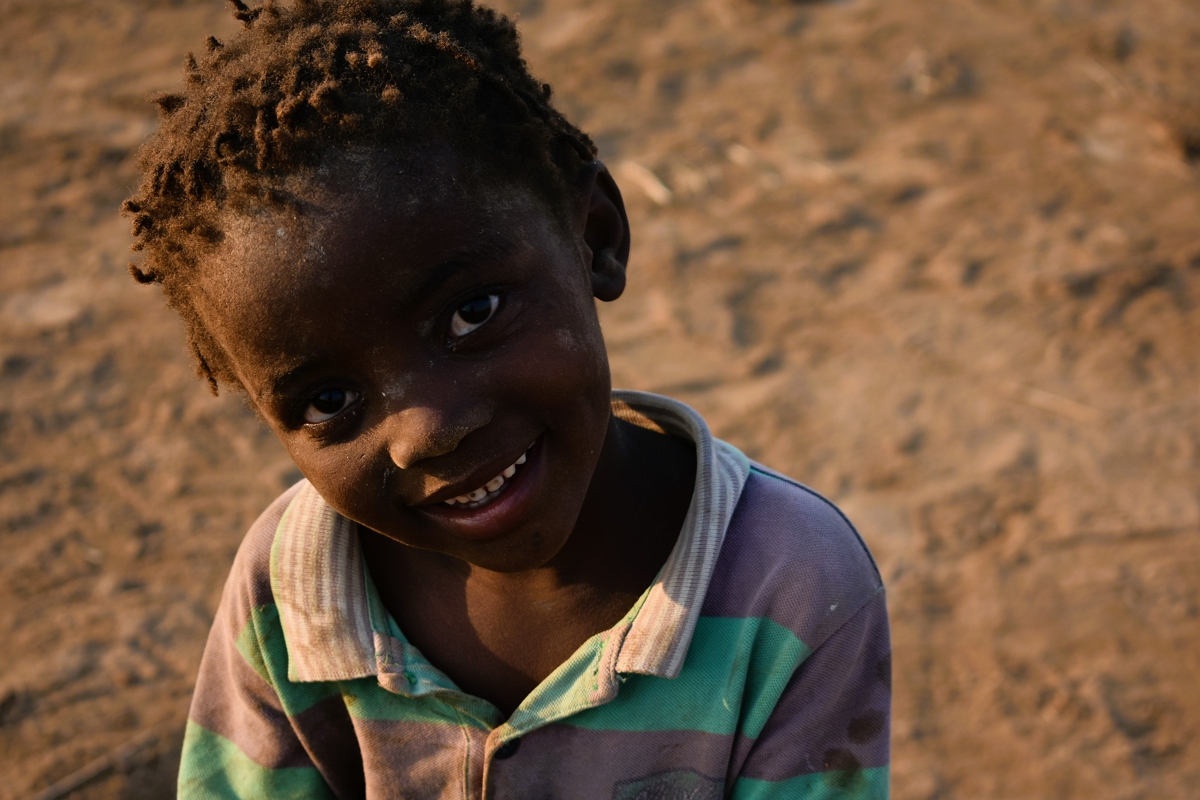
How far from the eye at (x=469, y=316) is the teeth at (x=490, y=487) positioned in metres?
0.16

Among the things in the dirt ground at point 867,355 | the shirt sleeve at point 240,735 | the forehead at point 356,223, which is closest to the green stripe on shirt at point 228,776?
the shirt sleeve at point 240,735

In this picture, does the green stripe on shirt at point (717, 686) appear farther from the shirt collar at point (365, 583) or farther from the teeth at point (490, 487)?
the teeth at point (490, 487)

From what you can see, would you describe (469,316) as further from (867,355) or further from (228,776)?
(867,355)

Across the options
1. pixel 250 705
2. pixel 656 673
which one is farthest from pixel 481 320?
pixel 250 705

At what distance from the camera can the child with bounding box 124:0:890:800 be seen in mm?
1165

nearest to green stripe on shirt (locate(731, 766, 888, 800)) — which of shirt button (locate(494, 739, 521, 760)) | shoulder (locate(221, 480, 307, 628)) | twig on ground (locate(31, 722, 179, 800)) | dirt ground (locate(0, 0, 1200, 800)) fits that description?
shirt button (locate(494, 739, 521, 760))

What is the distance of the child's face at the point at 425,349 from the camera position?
1.15 meters

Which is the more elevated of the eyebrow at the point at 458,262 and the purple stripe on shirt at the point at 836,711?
the eyebrow at the point at 458,262

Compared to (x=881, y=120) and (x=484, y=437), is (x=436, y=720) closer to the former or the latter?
(x=484, y=437)

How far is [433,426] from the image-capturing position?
3.89 ft

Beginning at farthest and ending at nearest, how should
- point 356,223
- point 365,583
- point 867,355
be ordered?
1. point 867,355
2. point 365,583
3. point 356,223

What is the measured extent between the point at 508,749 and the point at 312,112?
0.82 meters

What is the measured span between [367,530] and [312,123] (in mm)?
658

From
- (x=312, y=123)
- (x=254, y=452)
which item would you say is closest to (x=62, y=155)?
(x=254, y=452)
